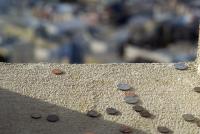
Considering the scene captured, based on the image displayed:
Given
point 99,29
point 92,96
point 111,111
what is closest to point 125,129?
point 111,111

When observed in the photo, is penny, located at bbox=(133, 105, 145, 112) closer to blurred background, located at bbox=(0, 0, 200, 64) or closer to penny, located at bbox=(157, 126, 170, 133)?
penny, located at bbox=(157, 126, 170, 133)

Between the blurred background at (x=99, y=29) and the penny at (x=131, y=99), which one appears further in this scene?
the blurred background at (x=99, y=29)

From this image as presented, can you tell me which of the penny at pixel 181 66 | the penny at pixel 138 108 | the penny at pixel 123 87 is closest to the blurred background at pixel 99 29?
the penny at pixel 181 66

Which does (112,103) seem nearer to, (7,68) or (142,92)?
(142,92)

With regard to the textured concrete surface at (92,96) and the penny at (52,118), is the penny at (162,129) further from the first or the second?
the penny at (52,118)

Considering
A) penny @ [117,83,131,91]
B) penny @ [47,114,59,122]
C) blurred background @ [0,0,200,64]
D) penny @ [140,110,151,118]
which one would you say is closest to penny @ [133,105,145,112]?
penny @ [140,110,151,118]

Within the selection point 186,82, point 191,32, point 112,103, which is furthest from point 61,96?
point 191,32
